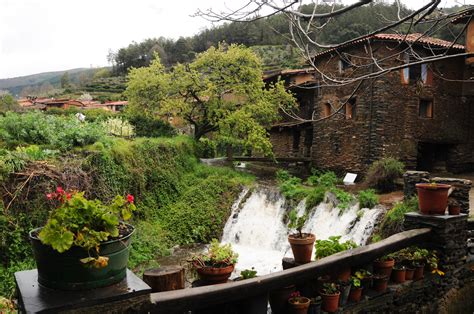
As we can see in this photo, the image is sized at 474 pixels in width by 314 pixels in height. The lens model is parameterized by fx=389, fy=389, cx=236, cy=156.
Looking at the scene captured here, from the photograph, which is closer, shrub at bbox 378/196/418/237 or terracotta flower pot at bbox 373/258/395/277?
terracotta flower pot at bbox 373/258/395/277

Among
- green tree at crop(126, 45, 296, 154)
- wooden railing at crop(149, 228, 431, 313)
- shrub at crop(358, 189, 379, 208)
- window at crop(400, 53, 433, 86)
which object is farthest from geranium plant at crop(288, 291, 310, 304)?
window at crop(400, 53, 433, 86)

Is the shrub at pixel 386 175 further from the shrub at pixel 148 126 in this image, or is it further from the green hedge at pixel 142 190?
the shrub at pixel 148 126

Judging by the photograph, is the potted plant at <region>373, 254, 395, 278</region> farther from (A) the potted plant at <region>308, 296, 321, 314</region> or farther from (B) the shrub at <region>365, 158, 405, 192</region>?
(B) the shrub at <region>365, 158, 405, 192</region>

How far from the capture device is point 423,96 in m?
17.0

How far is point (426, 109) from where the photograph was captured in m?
17.5

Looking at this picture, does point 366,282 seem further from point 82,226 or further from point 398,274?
point 82,226

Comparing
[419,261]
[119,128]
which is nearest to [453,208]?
[419,261]

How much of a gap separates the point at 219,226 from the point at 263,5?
11.2 meters

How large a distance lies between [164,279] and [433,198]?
3.82 meters

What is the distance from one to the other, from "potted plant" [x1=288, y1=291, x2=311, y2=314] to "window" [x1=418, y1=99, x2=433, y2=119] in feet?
52.4

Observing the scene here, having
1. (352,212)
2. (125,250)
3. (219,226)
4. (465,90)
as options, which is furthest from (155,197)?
(465,90)

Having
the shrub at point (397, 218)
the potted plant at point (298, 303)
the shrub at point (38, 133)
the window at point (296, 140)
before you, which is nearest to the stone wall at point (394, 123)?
the window at point (296, 140)

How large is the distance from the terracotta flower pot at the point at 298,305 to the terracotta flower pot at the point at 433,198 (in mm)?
2484

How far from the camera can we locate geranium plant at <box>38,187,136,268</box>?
Answer: 7.34 feet
